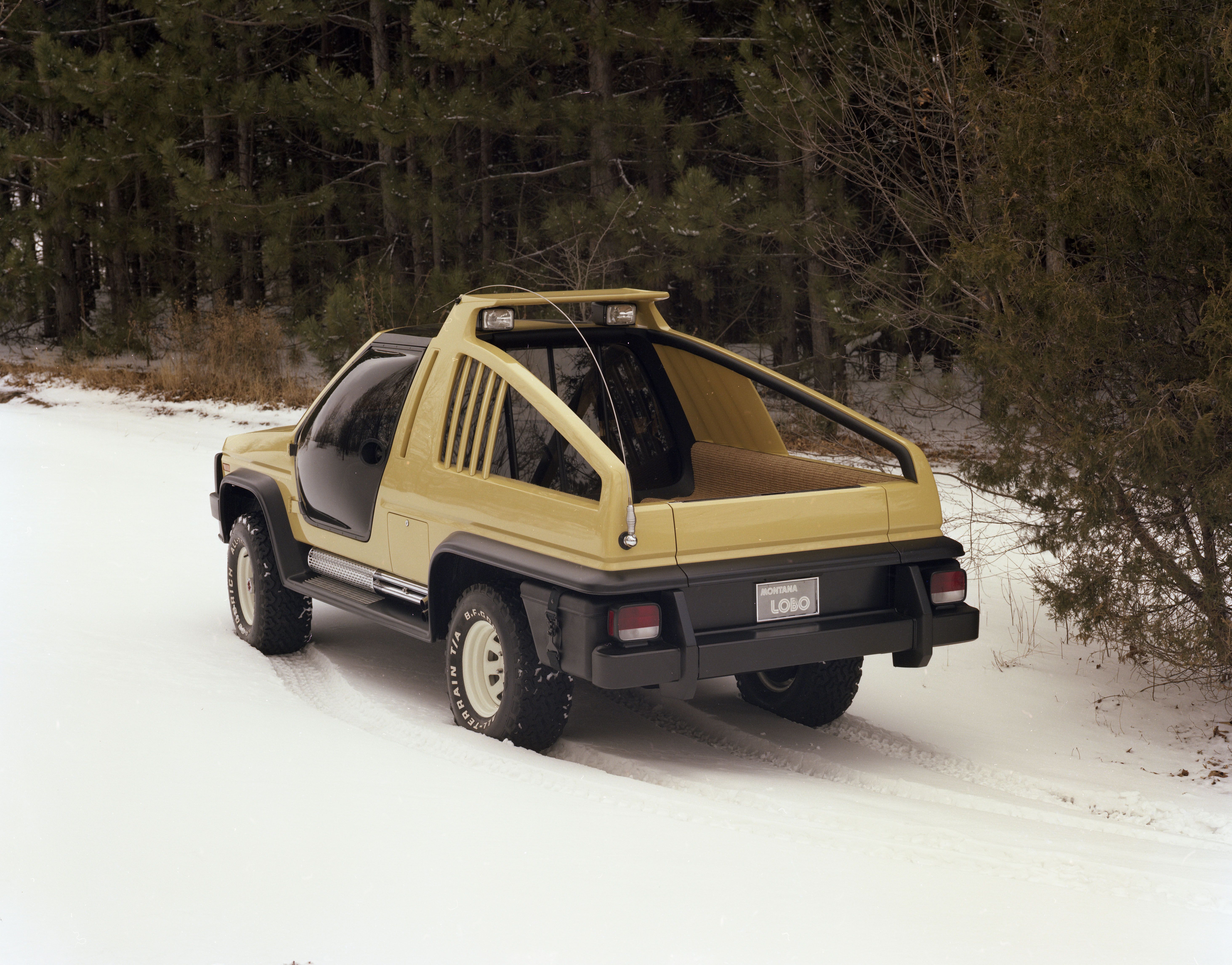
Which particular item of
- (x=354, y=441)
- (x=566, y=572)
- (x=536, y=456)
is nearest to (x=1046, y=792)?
(x=566, y=572)

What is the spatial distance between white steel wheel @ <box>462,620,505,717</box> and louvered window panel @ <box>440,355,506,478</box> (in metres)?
0.66

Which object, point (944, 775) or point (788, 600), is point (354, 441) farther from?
point (944, 775)

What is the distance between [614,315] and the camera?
6672mm

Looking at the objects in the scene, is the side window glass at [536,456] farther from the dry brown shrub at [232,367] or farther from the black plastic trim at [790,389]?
the dry brown shrub at [232,367]

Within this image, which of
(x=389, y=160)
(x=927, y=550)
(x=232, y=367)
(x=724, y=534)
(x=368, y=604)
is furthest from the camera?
(x=389, y=160)

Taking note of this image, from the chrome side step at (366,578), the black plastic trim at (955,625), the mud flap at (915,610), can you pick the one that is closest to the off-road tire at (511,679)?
the chrome side step at (366,578)

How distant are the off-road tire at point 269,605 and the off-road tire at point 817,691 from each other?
2.46 m

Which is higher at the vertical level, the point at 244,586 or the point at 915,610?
the point at 915,610

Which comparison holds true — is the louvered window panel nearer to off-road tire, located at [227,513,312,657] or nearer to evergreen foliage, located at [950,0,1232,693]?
off-road tire, located at [227,513,312,657]

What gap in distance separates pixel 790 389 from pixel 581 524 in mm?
1385

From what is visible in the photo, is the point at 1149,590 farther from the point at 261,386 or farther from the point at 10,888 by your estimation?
the point at 261,386

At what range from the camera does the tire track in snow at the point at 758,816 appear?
4426mm

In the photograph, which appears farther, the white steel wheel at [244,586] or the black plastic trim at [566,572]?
the white steel wheel at [244,586]

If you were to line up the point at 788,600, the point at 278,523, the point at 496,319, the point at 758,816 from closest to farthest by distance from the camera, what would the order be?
1. the point at 758,816
2. the point at 788,600
3. the point at 496,319
4. the point at 278,523
